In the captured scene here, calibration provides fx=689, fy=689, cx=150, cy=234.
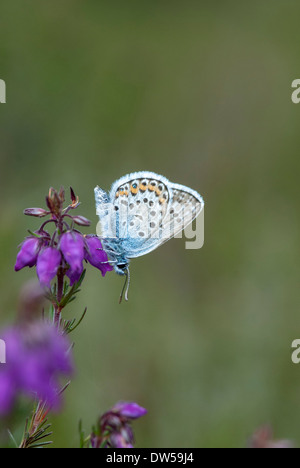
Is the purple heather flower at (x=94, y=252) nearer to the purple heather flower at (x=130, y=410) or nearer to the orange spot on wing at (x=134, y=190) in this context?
the purple heather flower at (x=130, y=410)

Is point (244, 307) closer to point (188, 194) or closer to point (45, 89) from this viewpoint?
point (188, 194)

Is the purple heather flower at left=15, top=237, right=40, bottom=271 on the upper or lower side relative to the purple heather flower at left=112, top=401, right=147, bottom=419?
upper

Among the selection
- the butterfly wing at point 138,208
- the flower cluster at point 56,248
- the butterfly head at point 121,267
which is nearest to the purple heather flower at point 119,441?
the flower cluster at point 56,248

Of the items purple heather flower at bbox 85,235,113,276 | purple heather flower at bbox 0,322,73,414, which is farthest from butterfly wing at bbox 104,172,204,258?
purple heather flower at bbox 0,322,73,414

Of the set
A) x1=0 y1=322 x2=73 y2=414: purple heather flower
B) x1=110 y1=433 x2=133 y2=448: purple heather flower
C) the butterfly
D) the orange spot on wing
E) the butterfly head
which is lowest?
x1=110 y1=433 x2=133 y2=448: purple heather flower

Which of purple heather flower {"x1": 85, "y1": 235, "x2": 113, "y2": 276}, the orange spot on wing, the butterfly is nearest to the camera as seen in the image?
purple heather flower {"x1": 85, "y1": 235, "x2": 113, "y2": 276}

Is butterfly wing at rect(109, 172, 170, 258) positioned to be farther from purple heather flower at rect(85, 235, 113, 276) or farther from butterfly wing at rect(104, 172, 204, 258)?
purple heather flower at rect(85, 235, 113, 276)

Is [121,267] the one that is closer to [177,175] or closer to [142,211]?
[142,211]

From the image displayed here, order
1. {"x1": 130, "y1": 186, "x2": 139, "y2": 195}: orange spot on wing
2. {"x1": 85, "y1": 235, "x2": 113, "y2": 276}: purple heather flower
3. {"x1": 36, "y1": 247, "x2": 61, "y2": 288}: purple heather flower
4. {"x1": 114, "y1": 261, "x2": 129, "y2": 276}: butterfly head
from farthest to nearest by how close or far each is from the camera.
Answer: {"x1": 130, "y1": 186, "x2": 139, "y2": 195}: orange spot on wing < {"x1": 114, "y1": 261, "x2": 129, "y2": 276}: butterfly head < {"x1": 85, "y1": 235, "x2": 113, "y2": 276}: purple heather flower < {"x1": 36, "y1": 247, "x2": 61, "y2": 288}: purple heather flower
